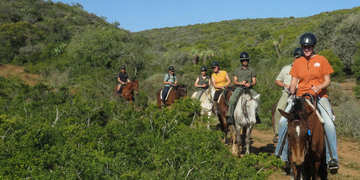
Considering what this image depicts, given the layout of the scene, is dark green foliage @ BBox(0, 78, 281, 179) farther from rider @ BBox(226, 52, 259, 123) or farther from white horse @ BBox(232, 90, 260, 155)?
white horse @ BBox(232, 90, 260, 155)

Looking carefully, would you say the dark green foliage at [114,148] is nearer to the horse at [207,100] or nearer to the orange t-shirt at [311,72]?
the orange t-shirt at [311,72]

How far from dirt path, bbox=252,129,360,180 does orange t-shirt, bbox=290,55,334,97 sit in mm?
3029

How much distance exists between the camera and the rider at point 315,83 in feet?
16.1

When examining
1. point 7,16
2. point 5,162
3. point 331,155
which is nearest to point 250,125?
point 331,155

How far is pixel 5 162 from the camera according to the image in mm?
5156

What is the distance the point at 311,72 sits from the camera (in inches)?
201

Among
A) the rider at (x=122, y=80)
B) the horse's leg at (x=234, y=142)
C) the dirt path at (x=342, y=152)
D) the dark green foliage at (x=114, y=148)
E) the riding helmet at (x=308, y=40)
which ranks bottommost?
the dirt path at (x=342, y=152)

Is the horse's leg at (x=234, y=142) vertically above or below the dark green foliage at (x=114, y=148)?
below

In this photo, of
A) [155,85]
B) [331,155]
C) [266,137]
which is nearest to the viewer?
[331,155]

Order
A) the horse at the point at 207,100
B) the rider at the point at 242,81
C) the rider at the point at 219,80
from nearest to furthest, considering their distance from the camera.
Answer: the rider at the point at 242,81 → the rider at the point at 219,80 → the horse at the point at 207,100

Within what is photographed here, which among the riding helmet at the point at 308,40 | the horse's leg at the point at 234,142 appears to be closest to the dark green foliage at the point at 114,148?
the horse's leg at the point at 234,142

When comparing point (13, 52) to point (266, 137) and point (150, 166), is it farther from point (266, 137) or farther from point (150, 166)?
point (150, 166)

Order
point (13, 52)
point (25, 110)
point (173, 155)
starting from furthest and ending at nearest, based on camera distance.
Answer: point (13, 52) < point (25, 110) < point (173, 155)

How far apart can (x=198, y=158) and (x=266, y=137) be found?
8.14 meters
